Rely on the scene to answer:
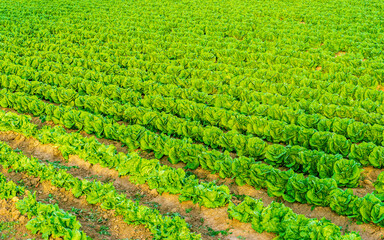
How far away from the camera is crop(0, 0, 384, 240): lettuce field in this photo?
629 cm

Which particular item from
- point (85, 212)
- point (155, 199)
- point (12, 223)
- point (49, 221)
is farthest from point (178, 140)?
point (12, 223)

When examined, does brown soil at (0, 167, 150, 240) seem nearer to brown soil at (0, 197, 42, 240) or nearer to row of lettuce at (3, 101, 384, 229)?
brown soil at (0, 197, 42, 240)

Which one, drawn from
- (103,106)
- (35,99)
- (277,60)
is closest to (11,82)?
(35,99)

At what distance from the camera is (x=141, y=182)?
24.7ft

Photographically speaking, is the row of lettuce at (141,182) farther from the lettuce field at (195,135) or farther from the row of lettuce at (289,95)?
the row of lettuce at (289,95)

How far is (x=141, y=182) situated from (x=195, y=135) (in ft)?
6.69

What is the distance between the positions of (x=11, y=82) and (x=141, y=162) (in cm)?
749

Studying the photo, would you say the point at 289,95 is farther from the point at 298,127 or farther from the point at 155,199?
the point at 155,199

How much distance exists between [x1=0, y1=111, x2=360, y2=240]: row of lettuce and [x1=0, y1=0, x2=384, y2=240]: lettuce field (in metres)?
0.03

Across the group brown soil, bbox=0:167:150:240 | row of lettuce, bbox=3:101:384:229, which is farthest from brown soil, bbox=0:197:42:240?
row of lettuce, bbox=3:101:384:229

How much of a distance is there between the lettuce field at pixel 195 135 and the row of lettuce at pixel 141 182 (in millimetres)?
28

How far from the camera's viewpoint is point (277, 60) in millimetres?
13602

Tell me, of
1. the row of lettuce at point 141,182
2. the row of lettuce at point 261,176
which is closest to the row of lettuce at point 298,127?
the row of lettuce at point 261,176

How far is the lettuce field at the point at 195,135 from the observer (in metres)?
6.29
